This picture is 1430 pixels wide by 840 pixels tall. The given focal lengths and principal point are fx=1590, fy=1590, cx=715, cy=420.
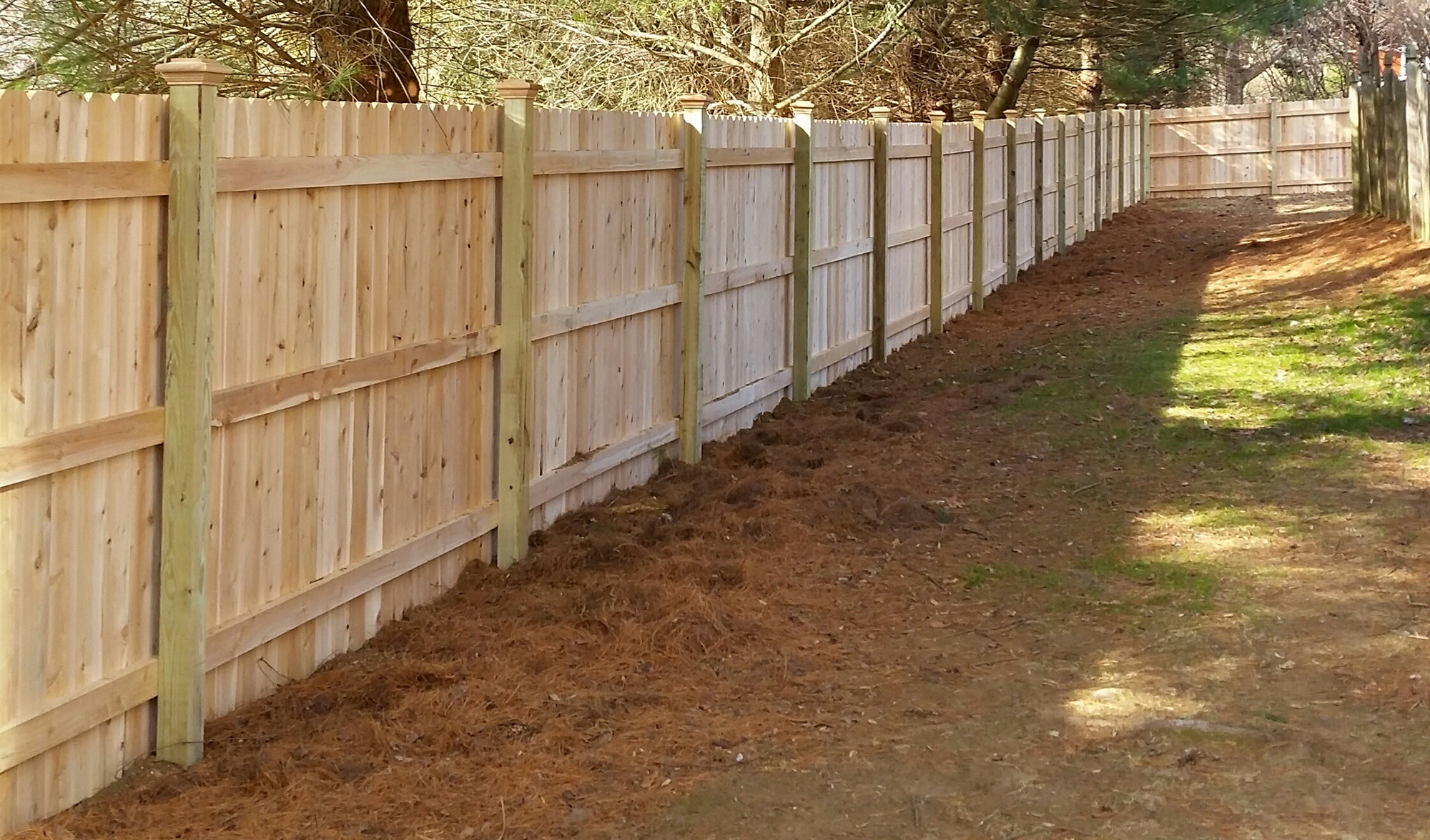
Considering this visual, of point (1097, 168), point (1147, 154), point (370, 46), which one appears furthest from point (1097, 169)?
point (370, 46)

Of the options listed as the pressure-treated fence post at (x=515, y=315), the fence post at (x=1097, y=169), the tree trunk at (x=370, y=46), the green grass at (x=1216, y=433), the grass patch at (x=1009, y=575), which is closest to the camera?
the pressure-treated fence post at (x=515, y=315)

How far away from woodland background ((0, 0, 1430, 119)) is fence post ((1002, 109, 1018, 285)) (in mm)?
1313

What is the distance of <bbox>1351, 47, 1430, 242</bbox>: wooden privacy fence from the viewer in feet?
49.5

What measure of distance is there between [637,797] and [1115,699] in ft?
5.41

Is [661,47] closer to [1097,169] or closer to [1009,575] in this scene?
[1097,169]

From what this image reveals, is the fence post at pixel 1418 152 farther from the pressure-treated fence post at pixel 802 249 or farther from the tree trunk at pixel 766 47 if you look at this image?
the pressure-treated fence post at pixel 802 249

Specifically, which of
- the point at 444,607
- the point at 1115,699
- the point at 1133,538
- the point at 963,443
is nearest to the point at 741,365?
the point at 963,443

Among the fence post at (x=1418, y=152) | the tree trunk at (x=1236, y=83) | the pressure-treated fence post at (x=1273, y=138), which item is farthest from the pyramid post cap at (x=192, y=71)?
the tree trunk at (x=1236, y=83)

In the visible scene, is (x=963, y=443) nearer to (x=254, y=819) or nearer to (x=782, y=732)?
(x=782, y=732)

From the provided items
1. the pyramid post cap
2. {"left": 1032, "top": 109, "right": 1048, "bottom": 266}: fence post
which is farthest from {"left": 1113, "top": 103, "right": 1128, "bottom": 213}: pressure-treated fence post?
the pyramid post cap

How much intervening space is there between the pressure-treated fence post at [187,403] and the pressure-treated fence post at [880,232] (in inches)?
315

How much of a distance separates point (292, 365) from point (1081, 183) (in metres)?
19.0

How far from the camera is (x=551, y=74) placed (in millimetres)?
17156

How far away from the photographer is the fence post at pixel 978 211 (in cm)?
1514
